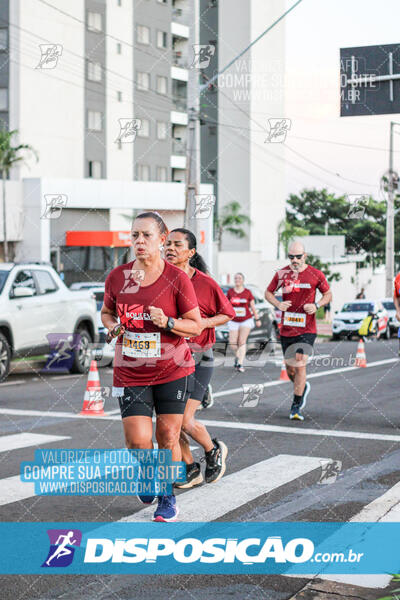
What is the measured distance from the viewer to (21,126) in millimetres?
43531

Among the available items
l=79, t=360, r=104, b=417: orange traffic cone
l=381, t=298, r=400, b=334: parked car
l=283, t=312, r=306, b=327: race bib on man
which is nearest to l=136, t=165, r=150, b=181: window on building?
l=381, t=298, r=400, b=334: parked car

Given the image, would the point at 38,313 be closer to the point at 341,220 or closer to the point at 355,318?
the point at 355,318

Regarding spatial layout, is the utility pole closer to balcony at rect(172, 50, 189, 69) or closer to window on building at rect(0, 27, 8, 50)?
window on building at rect(0, 27, 8, 50)

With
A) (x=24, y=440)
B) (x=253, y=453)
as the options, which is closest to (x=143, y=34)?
(x=24, y=440)

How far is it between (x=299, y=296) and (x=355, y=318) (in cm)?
2482

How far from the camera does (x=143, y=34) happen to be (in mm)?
52875

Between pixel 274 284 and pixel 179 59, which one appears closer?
pixel 274 284

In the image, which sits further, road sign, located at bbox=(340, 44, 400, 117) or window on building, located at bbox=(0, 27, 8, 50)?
window on building, located at bbox=(0, 27, 8, 50)

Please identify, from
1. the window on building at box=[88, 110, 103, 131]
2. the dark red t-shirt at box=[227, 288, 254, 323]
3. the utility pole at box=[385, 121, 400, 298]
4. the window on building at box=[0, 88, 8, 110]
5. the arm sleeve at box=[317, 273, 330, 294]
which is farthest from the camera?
the window on building at box=[88, 110, 103, 131]

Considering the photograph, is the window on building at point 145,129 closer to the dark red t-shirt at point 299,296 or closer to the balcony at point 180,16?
the balcony at point 180,16

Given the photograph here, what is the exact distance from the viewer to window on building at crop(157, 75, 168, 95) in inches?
2189

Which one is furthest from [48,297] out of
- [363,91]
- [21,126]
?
[21,126]

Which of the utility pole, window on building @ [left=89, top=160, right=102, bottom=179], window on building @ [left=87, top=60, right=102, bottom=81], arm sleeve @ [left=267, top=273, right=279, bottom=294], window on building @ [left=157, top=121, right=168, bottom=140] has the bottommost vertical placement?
arm sleeve @ [left=267, top=273, right=279, bottom=294]

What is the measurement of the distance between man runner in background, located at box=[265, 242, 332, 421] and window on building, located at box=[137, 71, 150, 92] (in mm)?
42881
